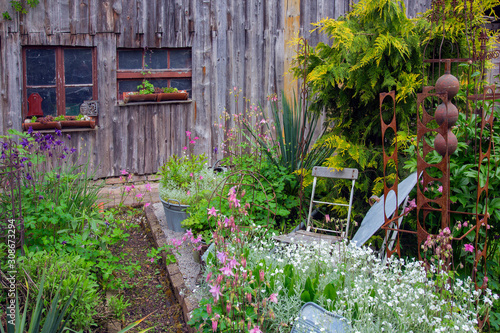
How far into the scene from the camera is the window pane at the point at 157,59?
6.39 m

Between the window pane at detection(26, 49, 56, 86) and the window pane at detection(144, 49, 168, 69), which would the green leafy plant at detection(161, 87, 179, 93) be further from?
the window pane at detection(26, 49, 56, 86)

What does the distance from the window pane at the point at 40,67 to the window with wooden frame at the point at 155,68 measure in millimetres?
857

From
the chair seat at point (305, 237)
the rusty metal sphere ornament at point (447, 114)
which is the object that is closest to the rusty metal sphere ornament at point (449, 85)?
the rusty metal sphere ornament at point (447, 114)

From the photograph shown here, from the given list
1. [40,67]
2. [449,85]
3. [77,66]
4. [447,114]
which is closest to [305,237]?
[447,114]

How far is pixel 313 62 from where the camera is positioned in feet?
14.1

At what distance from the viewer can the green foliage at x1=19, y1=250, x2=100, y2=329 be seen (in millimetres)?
2752

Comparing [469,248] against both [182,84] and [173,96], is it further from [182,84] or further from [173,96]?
[182,84]

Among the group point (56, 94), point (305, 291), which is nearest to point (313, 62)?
point (305, 291)

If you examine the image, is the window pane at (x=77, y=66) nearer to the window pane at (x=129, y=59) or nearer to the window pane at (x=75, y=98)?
the window pane at (x=75, y=98)

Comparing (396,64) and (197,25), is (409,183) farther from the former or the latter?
(197,25)

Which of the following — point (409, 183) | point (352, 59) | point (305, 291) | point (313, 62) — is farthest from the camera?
point (313, 62)

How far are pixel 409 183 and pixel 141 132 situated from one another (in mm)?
4324

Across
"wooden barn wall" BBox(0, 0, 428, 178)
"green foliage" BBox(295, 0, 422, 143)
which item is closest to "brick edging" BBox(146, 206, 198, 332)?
"wooden barn wall" BBox(0, 0, 428, 178)

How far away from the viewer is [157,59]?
646cm
